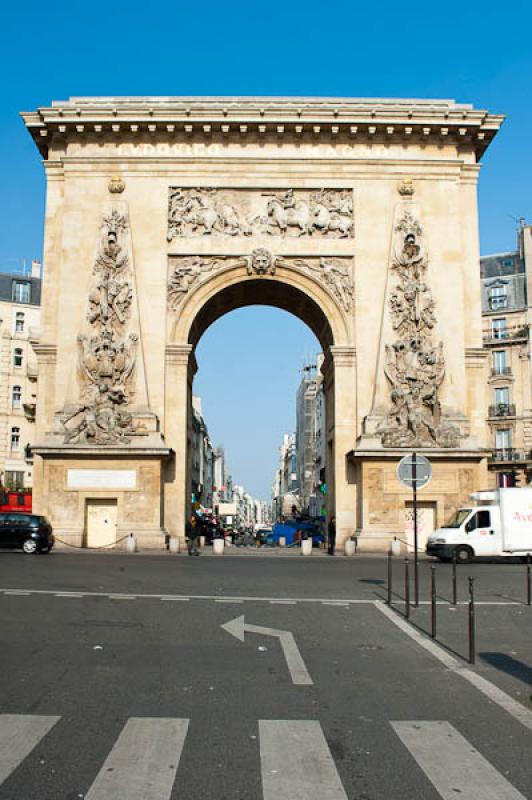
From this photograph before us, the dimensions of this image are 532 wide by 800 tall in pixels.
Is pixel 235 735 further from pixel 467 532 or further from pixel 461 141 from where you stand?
pixel 461 141

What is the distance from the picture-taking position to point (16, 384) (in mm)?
61406

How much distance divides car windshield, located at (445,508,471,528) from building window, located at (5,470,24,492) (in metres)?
36.7

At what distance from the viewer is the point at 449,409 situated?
107 feet

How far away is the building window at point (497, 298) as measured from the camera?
5647 centimetres

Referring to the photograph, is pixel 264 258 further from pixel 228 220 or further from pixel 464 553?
pixel 464 553

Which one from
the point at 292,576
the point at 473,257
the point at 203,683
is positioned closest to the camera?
the point at 203,683

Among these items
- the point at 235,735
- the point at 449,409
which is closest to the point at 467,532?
the point at 449,409

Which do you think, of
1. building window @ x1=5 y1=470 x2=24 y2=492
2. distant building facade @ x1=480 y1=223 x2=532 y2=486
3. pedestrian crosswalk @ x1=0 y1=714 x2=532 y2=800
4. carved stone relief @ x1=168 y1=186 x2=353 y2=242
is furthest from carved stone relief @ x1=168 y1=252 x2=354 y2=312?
building window @ x1=5 y1=470 x2=24 y2=492

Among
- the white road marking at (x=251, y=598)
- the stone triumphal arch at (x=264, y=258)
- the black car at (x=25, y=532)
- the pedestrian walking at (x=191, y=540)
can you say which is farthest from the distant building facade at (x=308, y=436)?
the white road marking at (x=251, y=598)

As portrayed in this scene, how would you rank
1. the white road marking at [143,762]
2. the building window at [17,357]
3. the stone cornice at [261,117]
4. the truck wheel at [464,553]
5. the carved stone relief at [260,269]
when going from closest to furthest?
1. the white road marking at [143,762]
2. the truck wheel at [464,553]
3. the stone cornice at [261,117]
4. the carved stone relief at [260,269]
5. the building window at [17,357]

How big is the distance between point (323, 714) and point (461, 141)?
103 feet

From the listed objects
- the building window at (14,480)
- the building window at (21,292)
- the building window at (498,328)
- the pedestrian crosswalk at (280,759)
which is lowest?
the pedestrian crosswalk at (280,759)

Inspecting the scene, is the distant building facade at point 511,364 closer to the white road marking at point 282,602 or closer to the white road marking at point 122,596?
the white road marking at point 282,602

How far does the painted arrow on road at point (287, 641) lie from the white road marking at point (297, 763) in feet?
6.08
